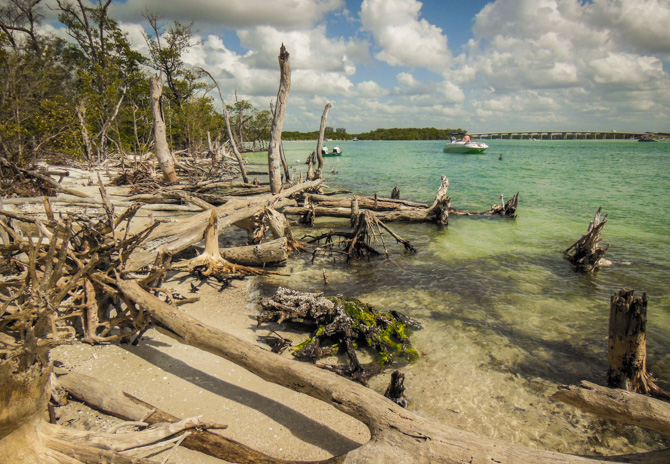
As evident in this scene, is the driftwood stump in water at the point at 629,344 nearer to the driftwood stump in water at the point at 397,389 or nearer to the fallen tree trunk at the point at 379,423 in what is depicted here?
the fallen tree trunk at the point at 379,423

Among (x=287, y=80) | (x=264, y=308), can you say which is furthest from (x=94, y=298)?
(x=287, y=80)

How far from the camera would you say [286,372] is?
332 cm

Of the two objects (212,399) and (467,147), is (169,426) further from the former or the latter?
(467,147)

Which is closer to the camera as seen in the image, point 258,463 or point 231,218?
point 258,463

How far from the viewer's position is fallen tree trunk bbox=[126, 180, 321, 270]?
5.63 m

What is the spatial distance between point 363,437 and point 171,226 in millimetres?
5370

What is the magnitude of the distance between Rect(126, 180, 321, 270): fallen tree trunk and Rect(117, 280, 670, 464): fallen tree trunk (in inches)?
68.5

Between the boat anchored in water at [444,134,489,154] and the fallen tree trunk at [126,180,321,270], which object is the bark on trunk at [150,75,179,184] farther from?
the boat anchored in water at [444,134,489,154]

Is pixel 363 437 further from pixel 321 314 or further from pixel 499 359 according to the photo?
pixel 499 359

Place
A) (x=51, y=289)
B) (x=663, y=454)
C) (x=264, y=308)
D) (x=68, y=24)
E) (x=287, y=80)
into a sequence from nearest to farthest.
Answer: (x=663, y=454)
(x=51, y=289)
(x=264, y=308)
(x=287, y=80)
(x=68, y=24)

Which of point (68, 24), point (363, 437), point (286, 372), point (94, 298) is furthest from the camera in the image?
point (68, 24)

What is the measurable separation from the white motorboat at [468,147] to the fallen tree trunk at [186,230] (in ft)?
196

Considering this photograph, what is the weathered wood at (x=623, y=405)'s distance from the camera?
104 inches

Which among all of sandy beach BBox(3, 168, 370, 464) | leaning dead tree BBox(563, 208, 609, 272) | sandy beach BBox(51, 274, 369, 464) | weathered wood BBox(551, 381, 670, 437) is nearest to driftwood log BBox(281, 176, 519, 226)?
leaning dead tree BBox(563, 208, 609, 272)
